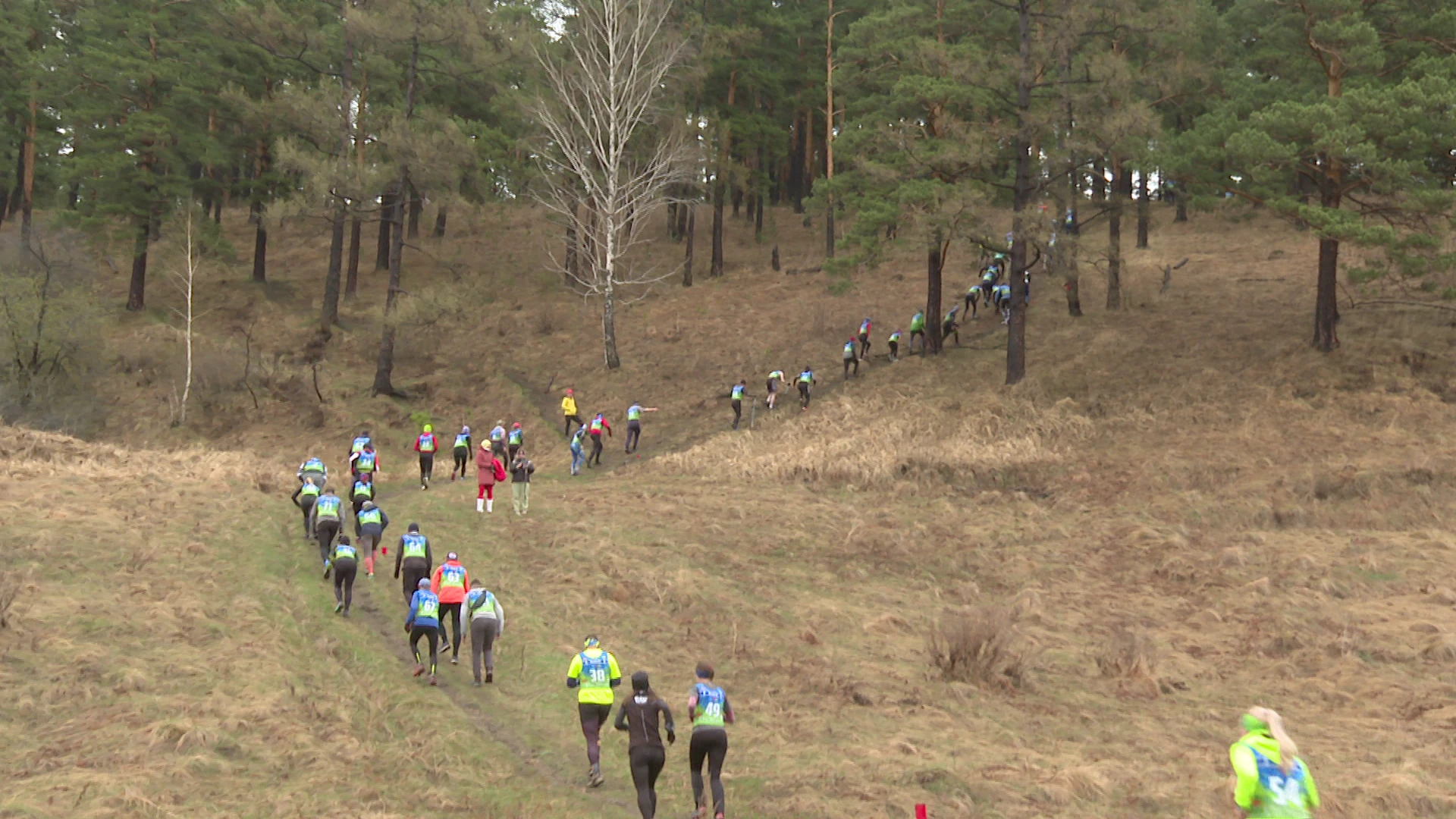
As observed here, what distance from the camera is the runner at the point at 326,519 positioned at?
15.4 m

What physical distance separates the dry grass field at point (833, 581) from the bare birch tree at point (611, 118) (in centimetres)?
555

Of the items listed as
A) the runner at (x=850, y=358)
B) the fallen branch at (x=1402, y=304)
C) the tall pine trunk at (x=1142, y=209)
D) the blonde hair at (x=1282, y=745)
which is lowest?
the blonde hair at (x=1282, y=745)

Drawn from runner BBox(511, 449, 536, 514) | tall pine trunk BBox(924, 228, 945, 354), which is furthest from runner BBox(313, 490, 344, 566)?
tall pine trunk BBox(924, 228, 945, 354)

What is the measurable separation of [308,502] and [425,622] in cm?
691

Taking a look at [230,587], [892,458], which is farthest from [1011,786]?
[892,458]

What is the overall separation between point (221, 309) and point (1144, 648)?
40.2 metres

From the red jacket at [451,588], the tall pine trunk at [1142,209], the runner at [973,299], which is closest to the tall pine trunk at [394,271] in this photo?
the runner at [973,299]

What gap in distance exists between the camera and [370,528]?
15.7 m

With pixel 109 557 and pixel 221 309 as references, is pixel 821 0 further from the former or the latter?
pixel 109 557

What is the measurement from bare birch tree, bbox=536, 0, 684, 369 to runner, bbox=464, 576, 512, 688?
22.1 m

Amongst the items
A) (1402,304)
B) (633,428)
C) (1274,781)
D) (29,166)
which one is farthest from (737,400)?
(29,166)

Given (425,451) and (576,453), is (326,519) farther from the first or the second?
(576,453)

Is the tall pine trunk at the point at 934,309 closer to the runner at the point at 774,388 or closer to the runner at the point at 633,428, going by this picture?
the runner at the point at 774,388

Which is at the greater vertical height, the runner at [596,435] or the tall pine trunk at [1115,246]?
the tall pine trunk at [1115,246]
